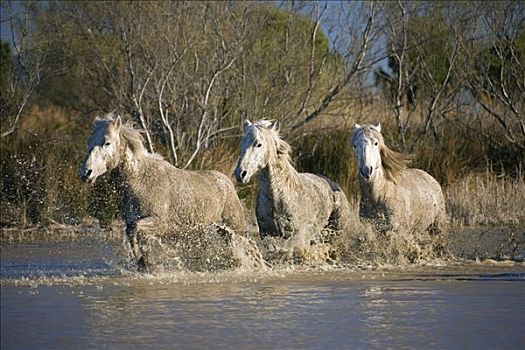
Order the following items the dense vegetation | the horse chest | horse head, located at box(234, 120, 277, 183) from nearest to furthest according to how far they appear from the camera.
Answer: horse head, located at box(234, 120, 277, 183) → the horse chest → the dense vegetation

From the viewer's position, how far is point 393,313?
8.41 meters

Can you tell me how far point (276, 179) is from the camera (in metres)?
11.7

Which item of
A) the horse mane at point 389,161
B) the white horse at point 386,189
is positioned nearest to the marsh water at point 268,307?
the white horse at point 386,189

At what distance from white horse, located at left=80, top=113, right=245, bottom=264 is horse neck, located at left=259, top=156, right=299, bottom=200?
539 millimetres

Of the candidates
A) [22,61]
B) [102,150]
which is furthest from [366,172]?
[22,61]

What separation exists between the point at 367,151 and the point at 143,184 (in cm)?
224

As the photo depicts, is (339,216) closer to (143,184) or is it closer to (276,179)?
(276,179)

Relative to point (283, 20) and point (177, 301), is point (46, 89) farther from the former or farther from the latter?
point (177, 301)

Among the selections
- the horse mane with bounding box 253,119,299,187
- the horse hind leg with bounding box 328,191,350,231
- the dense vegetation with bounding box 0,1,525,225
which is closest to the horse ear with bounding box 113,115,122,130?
the horse mane with bounding box 253,119,299,187

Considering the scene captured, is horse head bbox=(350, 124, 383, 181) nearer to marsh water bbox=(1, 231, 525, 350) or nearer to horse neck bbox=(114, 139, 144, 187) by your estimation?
marsh water bbox=(1, 231, 525, 350)

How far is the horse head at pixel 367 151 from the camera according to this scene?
11.6m

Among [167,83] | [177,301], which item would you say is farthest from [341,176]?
[177,301]

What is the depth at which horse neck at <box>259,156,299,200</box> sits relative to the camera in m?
11.7

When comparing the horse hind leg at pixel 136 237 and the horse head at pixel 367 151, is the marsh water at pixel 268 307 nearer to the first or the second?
the horse hind leg at pixel 136 237
